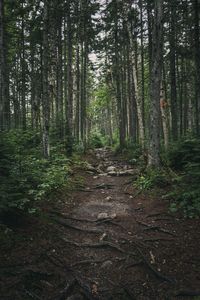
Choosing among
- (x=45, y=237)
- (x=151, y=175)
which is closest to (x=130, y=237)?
(x=45, y=237)

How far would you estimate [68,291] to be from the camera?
180 inches

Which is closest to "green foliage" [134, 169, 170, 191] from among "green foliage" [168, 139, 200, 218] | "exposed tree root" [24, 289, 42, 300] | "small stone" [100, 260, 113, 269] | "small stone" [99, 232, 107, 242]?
"green foliage" [168, 139, 200, 218]

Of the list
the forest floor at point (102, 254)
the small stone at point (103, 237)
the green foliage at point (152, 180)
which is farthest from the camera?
the green foliage at point (152, 180)

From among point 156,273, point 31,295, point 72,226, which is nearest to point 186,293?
point 156,273

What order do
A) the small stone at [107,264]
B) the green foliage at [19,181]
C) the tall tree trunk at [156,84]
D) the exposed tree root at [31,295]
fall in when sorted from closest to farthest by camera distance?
the exposed tree root at [31,295], the small stone at [107,264], the green foliage at [19,181], the tall tree trunk at [156,84]

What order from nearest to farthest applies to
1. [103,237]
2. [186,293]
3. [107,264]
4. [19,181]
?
[186,293] < [107,264] < [103,237] < [19,181]

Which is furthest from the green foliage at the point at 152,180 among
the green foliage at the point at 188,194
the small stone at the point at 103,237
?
the small stone at the point at 103,237

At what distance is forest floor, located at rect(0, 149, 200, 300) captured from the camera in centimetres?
460

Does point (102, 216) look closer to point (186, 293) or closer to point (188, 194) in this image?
point (188, 194)

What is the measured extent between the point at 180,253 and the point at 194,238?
28.4 inches

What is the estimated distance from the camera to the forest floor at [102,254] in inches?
181

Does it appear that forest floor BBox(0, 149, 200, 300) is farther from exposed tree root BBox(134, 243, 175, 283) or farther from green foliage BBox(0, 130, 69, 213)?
green foliage BBox(0, 130, 69, 213)

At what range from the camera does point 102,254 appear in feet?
19.5

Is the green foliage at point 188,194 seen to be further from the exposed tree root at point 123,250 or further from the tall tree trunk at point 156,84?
the exposed tree root at point 123,250
